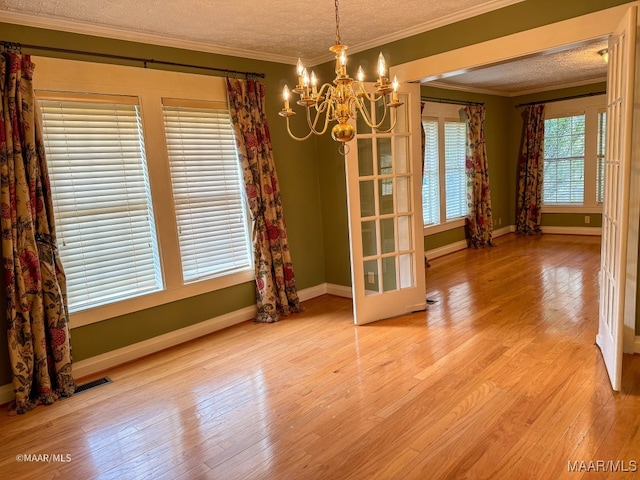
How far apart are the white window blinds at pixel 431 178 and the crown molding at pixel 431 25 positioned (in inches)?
105

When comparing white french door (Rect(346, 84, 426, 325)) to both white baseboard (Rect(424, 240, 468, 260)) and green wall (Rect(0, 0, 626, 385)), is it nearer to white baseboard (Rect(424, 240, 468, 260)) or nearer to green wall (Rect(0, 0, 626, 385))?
green wall (Rect(0, 0, 626, 385))

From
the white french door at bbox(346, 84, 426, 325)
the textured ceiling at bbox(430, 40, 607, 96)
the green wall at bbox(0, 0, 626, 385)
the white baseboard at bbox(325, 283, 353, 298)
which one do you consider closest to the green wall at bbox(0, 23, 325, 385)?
the green wall at bbox(0, 0, 626, 385)

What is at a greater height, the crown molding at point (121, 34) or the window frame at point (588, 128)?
the crown molding at point (121, 34)

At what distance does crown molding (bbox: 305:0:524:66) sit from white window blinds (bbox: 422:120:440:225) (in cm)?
266

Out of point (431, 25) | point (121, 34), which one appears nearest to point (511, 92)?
point (431, 25)

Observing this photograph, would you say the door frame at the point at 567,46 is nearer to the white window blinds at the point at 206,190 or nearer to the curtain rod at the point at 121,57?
the curtain rod at the point at 121,57

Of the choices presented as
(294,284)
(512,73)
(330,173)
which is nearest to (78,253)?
(294,284)

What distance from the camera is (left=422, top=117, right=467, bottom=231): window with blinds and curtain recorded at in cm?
668

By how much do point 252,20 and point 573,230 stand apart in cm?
703

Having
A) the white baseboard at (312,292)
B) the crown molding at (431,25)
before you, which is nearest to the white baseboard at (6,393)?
the white baseboard at (312,292)

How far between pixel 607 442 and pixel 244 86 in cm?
369

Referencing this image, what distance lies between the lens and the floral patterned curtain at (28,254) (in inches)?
110

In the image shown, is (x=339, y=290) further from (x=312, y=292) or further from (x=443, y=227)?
(x=443, y=227)

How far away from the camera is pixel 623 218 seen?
8.03 feet
